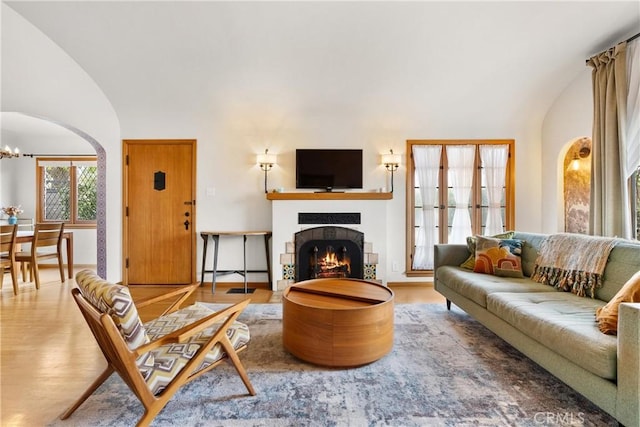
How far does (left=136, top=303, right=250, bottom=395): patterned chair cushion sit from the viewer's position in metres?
1.45

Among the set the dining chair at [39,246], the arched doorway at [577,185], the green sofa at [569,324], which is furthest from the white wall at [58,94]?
the arched doorway at [577,185]

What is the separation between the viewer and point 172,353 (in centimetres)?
156

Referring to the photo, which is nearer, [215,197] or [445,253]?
[445,253]

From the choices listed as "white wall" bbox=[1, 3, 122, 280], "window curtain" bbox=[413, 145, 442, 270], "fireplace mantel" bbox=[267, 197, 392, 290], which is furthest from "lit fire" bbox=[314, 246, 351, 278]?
"white wall" bbox=[1, 3, 122, 280]

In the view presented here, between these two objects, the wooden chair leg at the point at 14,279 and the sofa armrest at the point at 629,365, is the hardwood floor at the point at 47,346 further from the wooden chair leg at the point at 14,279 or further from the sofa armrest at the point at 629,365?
the sofa armrest at the point at 629,365

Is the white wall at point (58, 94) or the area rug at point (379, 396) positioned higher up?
the white wall at point (58, 94)

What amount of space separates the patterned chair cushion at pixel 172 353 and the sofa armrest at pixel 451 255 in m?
2.36

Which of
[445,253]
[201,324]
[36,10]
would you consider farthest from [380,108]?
A: [36,10]

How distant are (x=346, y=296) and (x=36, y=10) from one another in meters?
4.16

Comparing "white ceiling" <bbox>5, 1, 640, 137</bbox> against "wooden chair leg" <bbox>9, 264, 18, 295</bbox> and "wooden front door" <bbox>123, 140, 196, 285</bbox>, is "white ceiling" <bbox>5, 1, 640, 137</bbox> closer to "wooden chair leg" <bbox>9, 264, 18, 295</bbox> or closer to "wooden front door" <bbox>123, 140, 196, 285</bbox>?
"wooden front door" <bbox>123, 140, 196, 285</bbox>

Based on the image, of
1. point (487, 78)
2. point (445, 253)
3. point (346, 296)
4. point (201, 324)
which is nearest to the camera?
point (201, 324)

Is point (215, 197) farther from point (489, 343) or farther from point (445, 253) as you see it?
point (489, 343)

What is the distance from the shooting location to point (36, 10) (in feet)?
10.4

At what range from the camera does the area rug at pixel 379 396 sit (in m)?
1.58
